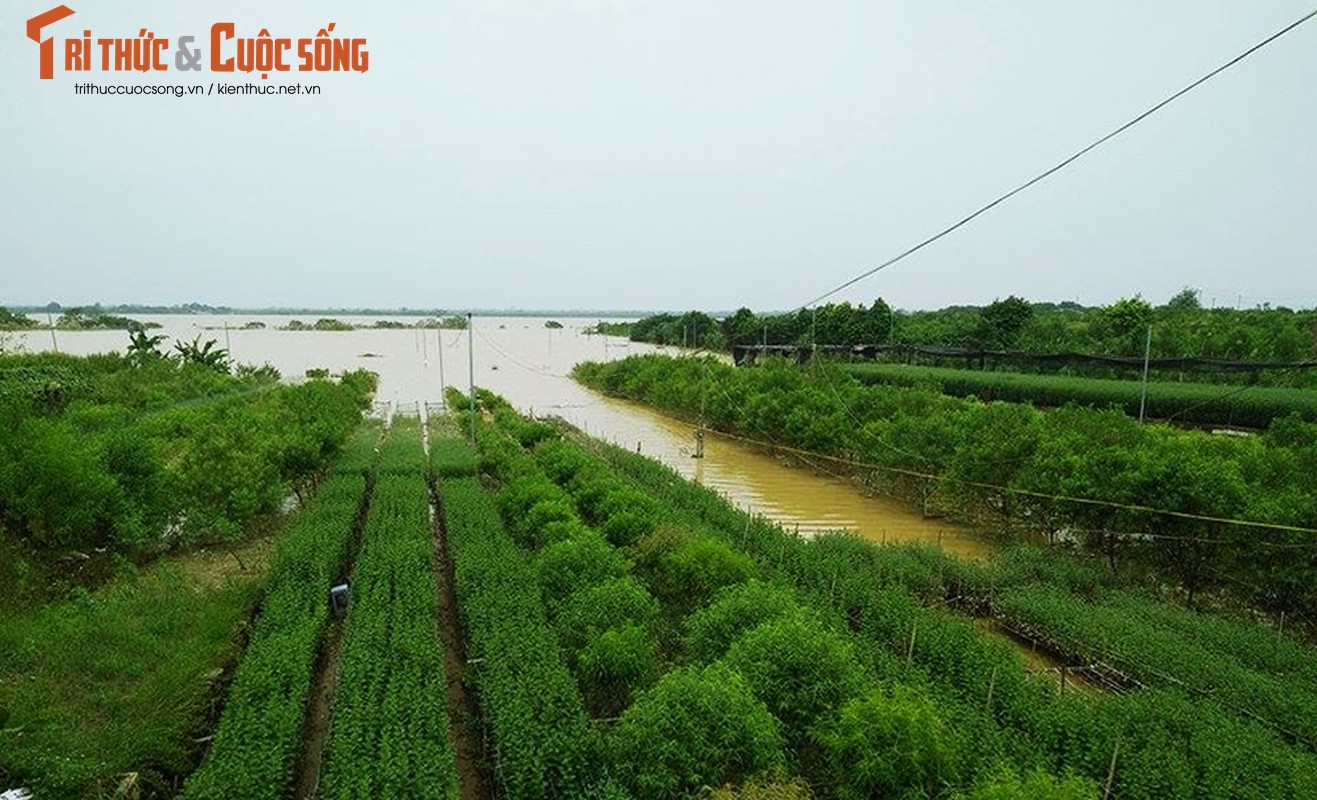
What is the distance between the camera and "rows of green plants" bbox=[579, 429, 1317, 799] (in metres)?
7.65

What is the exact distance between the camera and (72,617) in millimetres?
11688

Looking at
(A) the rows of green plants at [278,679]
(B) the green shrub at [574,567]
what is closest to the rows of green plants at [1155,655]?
(B) the green shrub at [574,567]

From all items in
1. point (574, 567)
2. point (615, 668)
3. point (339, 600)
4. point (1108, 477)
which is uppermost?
point (1108, 477)

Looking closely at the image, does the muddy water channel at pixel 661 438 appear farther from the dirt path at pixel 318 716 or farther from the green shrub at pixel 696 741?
the dirt path at pixel 318 716

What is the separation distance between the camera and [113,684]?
10.1 m

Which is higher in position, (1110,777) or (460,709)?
(1110,777)

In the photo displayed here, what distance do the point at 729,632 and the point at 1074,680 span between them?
647cm

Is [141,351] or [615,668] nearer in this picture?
[615,668]

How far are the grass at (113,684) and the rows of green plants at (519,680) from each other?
379 centimetres

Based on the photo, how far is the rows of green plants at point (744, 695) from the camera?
734 centimetres

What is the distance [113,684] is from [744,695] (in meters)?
9.00

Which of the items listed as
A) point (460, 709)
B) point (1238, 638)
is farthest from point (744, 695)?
point (1238, 638)

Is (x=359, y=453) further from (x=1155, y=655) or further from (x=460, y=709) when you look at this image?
(x=1155, y=655)

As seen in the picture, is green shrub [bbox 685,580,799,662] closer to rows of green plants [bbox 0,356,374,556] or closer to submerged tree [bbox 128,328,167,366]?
rows of green plants [bbox 0,356,374,556]
